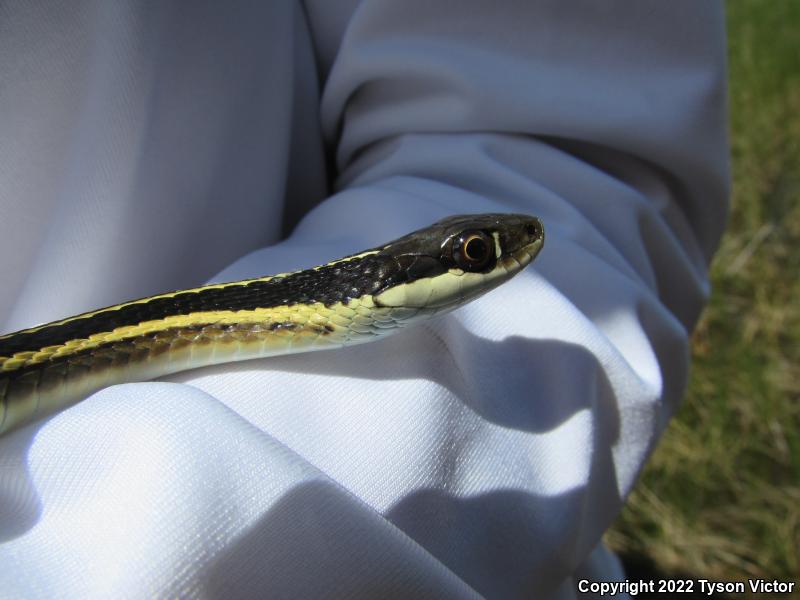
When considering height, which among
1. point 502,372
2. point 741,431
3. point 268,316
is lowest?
point 741,431

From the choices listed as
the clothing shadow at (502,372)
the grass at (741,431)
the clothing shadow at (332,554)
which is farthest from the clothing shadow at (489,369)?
the grass at (741,431)

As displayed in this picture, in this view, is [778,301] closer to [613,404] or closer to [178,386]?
[613,404]

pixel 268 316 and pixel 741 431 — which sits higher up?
pixel 268 316

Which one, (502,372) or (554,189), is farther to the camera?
(554,189)

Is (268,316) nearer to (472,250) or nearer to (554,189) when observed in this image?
(472,250)

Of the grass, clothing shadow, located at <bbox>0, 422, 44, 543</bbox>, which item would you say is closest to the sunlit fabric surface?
clothing shadow, located at <bbox>0, 422, 44, 543</bbox>

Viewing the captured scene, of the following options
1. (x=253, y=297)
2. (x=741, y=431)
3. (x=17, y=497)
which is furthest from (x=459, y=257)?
(x=741, y=431)

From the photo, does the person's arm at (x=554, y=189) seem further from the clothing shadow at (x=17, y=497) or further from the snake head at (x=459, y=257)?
the clothing shadow at (x=17, y=497)
